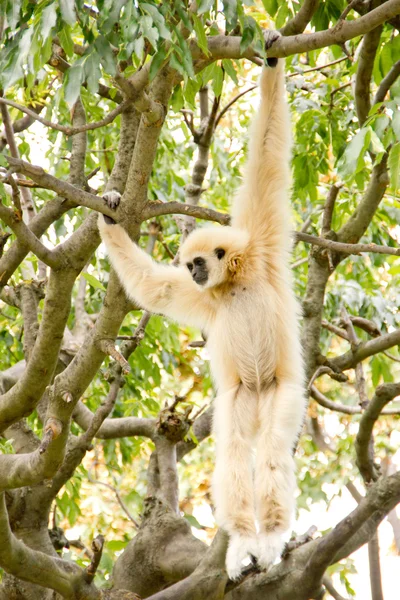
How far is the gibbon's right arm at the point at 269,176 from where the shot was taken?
4.62 metres

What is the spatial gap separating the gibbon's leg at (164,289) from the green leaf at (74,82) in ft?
6.14

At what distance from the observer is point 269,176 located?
4.70 metres

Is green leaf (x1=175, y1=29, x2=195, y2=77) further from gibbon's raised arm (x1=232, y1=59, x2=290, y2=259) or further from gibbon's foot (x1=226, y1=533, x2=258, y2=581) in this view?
gibbon's foot (x1=226, y1=533, x2=258, y2=581)

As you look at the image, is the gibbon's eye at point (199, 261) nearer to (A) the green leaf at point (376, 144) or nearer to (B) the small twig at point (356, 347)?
(B) the small twig at point (356, 347)

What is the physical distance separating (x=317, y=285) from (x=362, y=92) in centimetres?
138

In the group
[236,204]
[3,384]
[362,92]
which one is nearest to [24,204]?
[3,384]

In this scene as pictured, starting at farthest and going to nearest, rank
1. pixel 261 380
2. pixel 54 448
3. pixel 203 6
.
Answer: pixel 261 380 → pixel 54 448 → pixel 203 6

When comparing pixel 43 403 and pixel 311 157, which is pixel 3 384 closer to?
pixel 43 403

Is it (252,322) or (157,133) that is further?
(252,322)

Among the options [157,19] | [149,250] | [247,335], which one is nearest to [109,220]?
→ [247,335]

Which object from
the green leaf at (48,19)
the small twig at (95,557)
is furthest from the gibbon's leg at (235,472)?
the green leaf at (48,19)

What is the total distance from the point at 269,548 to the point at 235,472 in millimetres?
492

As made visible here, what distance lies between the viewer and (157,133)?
3.51 metres

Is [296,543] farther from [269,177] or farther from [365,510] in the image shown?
[269,177]
